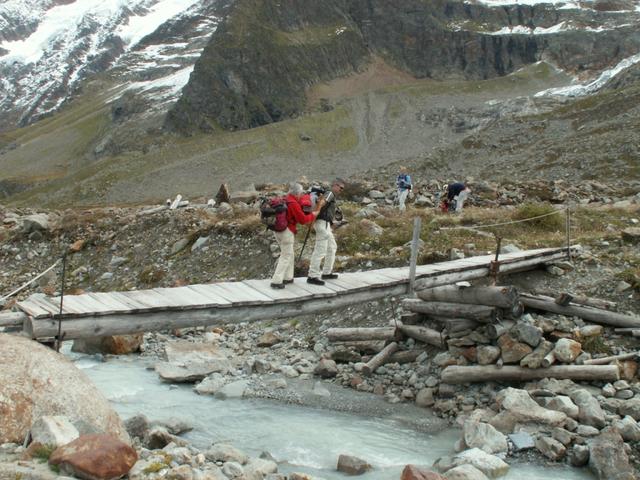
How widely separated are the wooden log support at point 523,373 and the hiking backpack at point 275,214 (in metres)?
4.78

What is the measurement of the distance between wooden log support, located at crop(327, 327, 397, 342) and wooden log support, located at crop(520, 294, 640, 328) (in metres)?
3.41

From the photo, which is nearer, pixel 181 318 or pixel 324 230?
pixel 181 318

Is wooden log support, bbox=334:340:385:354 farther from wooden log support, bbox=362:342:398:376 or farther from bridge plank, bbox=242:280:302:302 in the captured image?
bridge plank, bbox=242:280:302:302

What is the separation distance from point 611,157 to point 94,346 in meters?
56.5

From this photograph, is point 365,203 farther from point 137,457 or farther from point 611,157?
point 611,157

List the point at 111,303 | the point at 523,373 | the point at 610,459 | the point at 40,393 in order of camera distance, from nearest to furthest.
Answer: the point at 40,393 → the point at 610,459 → the point at 111,303 → the point at 523,373

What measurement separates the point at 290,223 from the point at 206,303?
8.36 ft

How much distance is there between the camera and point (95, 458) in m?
6.68

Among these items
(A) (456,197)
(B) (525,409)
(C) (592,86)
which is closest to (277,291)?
(B) (525,409)

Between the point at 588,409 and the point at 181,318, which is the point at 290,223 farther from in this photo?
the point at 588,409

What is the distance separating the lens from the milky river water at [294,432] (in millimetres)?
9852

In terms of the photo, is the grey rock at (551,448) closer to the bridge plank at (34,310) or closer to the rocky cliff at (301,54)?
the bridge plank at (34,310)

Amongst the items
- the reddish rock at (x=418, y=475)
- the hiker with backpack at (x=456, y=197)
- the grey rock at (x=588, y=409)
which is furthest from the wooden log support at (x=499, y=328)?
the hiker with backpack at (x=456, y=197)

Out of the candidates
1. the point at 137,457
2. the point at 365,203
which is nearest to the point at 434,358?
the point at 137,457
